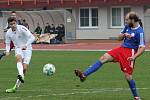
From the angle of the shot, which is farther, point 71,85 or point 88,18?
point 88,18

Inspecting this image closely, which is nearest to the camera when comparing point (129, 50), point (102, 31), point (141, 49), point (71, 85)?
point (141, 49)

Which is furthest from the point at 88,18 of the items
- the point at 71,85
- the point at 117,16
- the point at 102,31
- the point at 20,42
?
the point at 20,42

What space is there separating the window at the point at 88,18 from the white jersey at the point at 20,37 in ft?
136

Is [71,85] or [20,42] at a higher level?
[20,42]

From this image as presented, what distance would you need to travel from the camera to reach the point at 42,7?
5897cm

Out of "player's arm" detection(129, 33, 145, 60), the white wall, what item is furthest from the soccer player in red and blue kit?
the white wall

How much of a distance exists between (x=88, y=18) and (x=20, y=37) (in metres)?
42.4

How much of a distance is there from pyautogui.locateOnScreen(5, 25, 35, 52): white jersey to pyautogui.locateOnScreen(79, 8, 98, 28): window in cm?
4154

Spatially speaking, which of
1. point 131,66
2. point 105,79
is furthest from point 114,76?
point 131,66

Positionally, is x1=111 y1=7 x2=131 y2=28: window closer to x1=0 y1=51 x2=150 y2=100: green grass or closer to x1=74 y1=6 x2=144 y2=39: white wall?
x1=74 y1=6 x2=144 y2=39: white wall

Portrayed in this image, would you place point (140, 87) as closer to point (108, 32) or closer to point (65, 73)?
point (65, 73)

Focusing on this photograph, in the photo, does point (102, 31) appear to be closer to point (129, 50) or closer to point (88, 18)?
point (88, 18)

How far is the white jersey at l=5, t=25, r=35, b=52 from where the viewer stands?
16.1 meters

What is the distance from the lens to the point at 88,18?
58406 mm
